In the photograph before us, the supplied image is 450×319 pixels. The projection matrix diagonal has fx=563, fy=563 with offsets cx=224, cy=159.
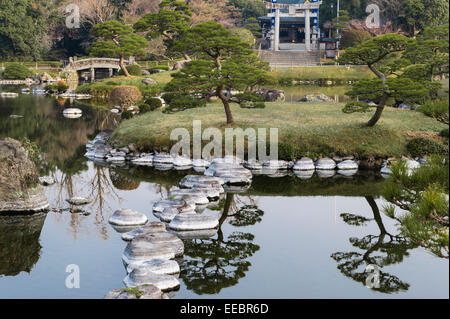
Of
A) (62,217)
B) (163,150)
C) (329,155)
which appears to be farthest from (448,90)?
(163,150)

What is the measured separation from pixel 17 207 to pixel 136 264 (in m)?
5.39

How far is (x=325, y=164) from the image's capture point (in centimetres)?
2091

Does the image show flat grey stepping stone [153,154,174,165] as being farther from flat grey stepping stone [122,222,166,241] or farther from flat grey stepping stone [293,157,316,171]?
flat grey stepping stone [122,222,166,241]

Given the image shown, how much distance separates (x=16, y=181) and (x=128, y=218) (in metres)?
3.16

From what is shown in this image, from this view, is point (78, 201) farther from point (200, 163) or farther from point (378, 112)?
point (378, 112)

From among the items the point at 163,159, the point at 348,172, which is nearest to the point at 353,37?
the point at 348,172

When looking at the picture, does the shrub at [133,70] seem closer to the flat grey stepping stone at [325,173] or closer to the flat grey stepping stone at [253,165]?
the flat grey stepping stone at [253,165]

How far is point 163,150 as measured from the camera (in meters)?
22.5

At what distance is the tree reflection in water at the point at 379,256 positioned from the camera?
11.3 m

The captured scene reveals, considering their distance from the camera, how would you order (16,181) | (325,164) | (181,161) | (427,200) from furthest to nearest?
(181,161) → (325,164) → (16,181) → (427,200)

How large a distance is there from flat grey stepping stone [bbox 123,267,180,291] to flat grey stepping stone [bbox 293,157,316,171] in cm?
1075

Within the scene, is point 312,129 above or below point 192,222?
above

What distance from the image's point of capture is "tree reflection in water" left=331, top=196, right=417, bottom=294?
11.3m

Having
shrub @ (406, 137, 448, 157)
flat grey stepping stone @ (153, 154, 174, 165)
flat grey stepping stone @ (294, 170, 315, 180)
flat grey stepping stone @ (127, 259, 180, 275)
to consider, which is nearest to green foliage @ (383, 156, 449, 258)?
flat grey stepping stone @ (127, 259, 180, 275)
